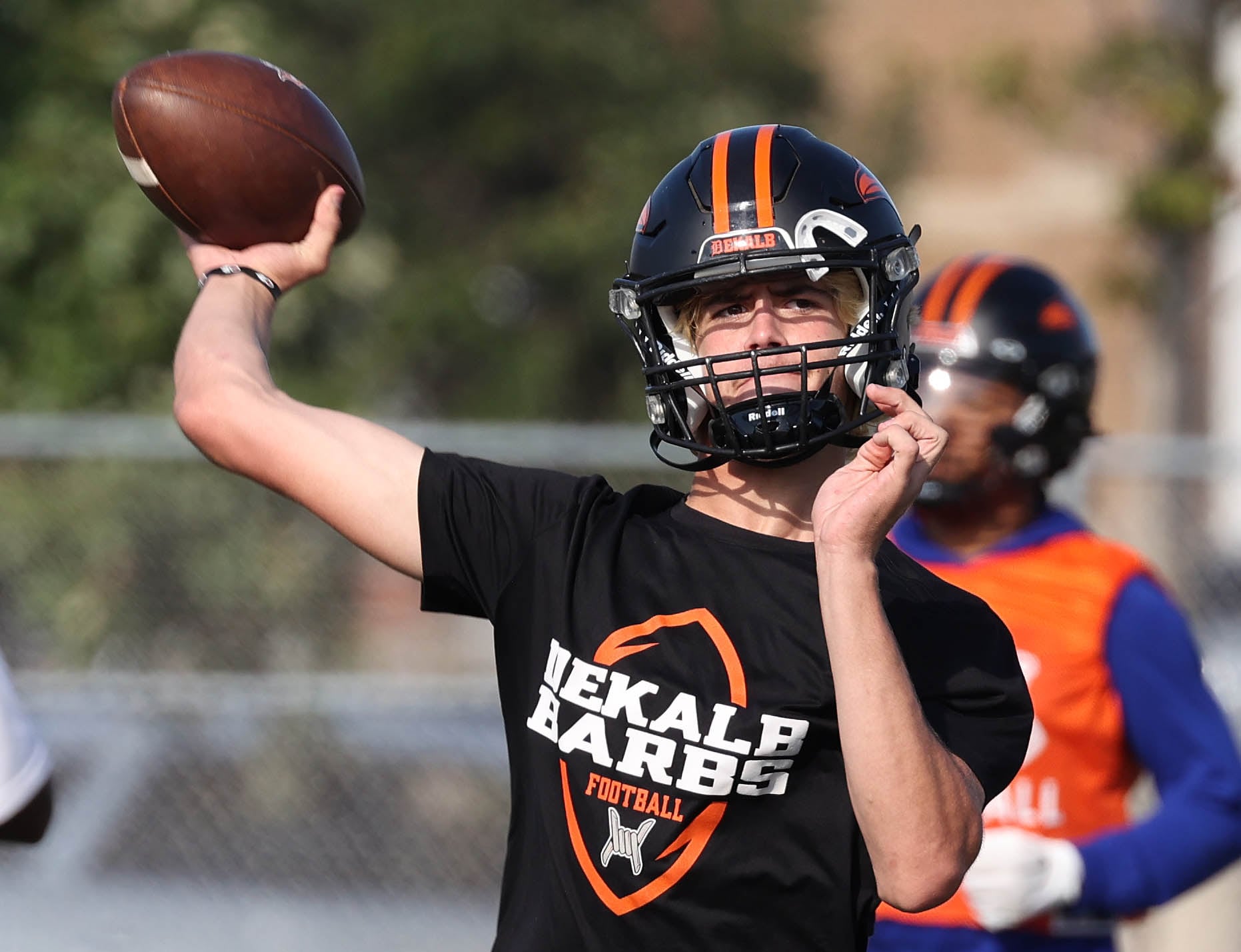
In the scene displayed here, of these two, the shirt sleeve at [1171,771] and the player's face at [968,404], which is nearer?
the shirt sleeve at [1171,771]

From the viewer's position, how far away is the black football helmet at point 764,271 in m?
2.22

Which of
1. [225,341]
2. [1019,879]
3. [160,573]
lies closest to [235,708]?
[160,573]

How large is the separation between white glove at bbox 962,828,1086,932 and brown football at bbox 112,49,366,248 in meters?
1.76

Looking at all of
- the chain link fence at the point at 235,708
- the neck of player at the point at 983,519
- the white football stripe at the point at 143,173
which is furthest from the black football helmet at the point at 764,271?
the chain link fence at the point at 235,708

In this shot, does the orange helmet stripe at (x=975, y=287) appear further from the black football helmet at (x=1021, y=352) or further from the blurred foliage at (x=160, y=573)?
the blurred foliage at (x=160, y=573)

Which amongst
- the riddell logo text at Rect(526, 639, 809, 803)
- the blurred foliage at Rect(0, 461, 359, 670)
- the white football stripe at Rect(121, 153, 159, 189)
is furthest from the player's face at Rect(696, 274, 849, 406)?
the blurred foliage at Rect(0, 461, 359, 670)

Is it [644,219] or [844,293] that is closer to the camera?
[844,293]

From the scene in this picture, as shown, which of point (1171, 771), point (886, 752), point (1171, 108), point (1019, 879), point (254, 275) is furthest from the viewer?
point (1171, 108)

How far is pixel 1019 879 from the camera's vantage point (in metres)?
3.15

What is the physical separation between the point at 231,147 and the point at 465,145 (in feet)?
34.3

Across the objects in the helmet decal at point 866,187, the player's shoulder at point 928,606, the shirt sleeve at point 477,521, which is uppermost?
the helmet decal at point 866,187

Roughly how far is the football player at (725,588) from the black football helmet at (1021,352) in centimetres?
140

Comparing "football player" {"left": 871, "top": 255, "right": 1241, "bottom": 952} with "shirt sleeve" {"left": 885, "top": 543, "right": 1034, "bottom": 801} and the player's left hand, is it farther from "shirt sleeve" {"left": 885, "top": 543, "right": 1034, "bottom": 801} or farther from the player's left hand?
the player's left hand

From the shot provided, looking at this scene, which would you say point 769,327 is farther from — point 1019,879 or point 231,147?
point 1019,879
